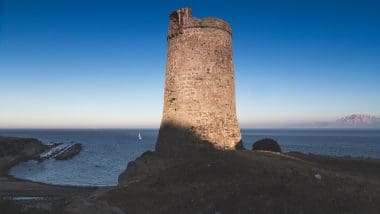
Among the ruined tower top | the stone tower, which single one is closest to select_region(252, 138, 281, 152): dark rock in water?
the stone tower

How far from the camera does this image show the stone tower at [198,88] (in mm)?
21828

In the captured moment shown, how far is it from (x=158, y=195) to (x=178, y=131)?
25.1 feet

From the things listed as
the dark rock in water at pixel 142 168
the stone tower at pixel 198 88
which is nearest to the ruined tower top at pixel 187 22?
the stone tower at pixel 198 88

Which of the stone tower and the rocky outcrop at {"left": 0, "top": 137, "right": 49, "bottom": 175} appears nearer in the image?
the stone tower

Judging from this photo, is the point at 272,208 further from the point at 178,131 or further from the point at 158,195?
the point at 178,131

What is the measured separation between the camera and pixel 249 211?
39.4 feet

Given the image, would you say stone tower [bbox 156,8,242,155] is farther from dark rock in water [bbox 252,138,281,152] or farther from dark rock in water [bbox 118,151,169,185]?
dark rock in water [bbox 252,138,281,152]

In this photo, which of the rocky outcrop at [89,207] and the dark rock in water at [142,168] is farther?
the dark rock in water at [142,168]

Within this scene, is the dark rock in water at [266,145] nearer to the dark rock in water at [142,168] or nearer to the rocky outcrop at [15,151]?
the dark rock in water at [142,168]

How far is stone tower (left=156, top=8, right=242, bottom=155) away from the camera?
71.6ft

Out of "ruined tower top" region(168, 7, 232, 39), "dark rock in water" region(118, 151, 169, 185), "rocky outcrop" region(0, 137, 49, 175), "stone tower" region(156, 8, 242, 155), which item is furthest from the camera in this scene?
"rocky outcrop" region(0, 137, 49, 175)

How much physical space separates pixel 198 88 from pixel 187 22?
371 centimetres

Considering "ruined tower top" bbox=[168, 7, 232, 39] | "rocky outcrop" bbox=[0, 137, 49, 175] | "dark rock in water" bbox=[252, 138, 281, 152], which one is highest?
"ruined tower top" bbox=[168, 7, 232, 39]

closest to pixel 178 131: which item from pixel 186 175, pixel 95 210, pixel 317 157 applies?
pixel 186 175
